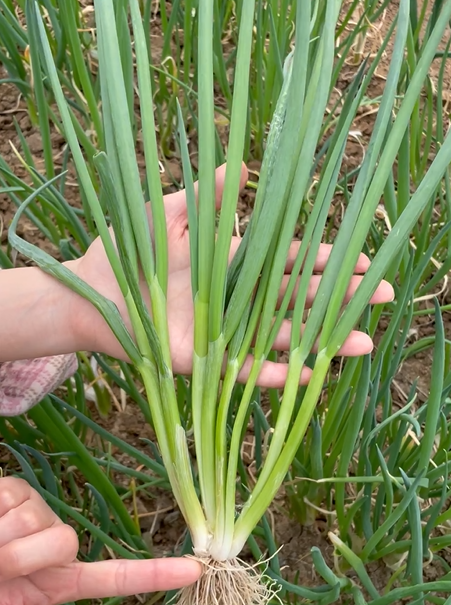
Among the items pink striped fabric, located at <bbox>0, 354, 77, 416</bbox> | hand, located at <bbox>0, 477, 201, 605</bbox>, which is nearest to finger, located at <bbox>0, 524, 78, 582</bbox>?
hand, located at <bbox>0, 477, 201, 605</bbox>

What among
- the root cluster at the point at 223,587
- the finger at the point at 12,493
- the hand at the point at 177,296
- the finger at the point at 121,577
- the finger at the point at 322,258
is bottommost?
the root cluster at the point at 223,587

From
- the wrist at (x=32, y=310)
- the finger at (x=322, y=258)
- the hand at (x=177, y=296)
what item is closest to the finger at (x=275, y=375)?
the hand at (x=177, y=296)

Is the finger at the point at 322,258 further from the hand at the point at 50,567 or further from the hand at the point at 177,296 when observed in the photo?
the hand at the point at 50,567

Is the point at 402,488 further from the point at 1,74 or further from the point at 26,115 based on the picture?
the point at 1,74

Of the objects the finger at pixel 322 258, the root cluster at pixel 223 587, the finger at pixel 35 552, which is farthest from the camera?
the finger at pixel 322 258

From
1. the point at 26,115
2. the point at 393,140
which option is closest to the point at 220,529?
the point at 393,140

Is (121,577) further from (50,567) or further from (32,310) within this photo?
(32,310)

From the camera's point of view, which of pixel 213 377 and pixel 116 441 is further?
pixel 116 441
